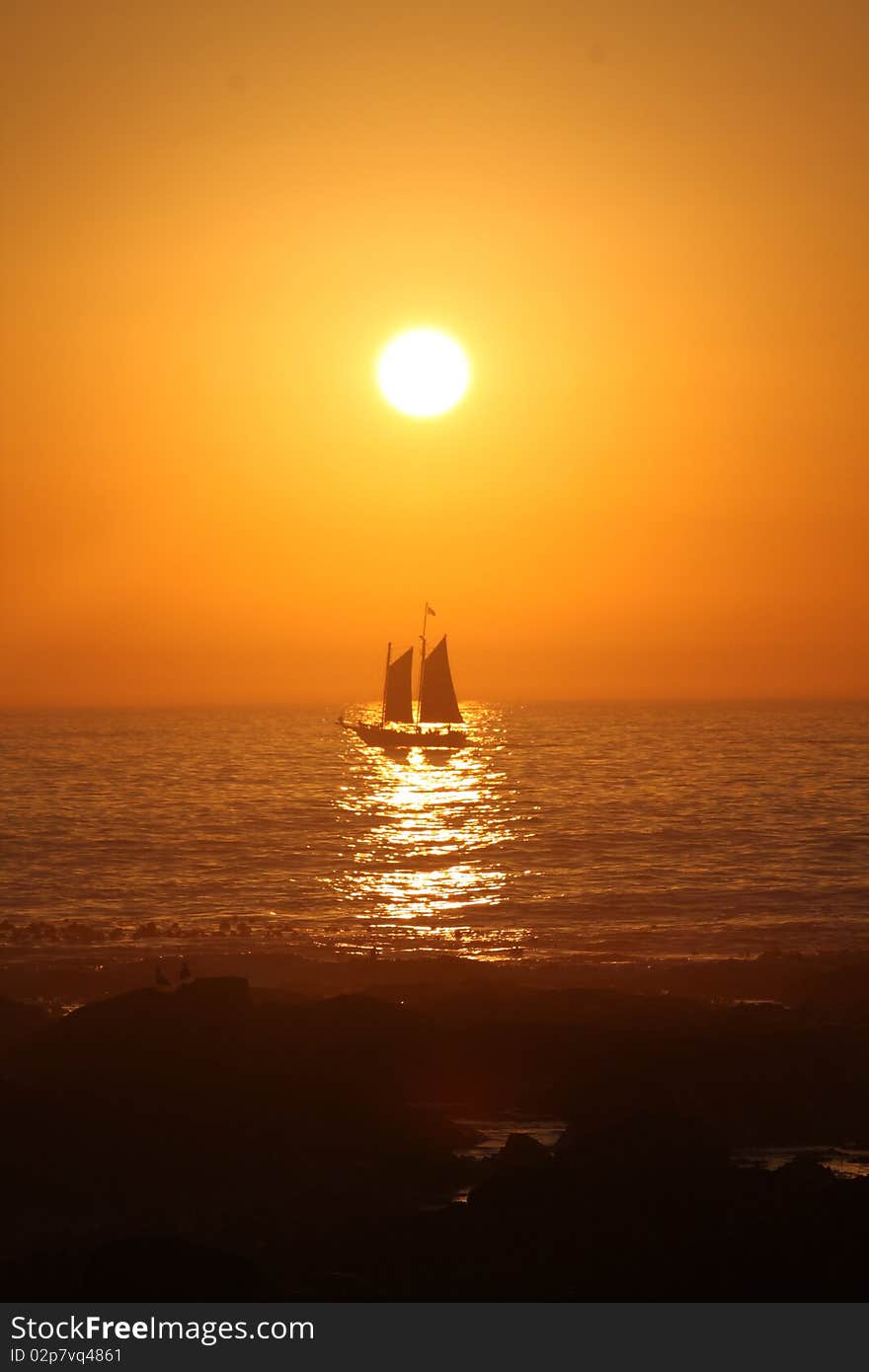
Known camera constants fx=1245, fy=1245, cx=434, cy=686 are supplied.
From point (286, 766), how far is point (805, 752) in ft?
202

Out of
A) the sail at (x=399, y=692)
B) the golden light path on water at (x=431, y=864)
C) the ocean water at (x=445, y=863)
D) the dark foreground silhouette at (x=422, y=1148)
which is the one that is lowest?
the golden light path on water at (x=431, y=864)

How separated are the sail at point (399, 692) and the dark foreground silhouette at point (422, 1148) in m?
141

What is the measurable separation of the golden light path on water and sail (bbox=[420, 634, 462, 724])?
38.8 meters

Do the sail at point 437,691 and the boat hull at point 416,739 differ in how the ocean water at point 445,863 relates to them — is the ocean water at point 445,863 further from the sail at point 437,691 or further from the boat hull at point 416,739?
the boat hull at point 416,739

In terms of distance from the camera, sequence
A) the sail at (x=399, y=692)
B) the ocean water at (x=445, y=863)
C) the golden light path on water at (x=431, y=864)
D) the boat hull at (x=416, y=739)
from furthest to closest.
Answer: the boat hull at (x=416, y=739) → the sail at (x=399, y=692) → the golden light path on water at (x=431, y=864) → the ocean water at (x=445, y=863)

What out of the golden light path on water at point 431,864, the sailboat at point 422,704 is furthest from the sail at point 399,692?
the golden light path on water at point 431,864

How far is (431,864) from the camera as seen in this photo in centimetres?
5978

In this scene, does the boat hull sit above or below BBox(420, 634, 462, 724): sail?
below

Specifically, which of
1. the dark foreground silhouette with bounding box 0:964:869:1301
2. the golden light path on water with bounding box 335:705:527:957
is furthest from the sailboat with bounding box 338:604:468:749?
the dark foreground silhouette with bounding box 0:964:869:1301

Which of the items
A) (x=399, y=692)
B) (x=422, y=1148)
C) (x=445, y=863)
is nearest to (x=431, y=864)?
(x=445, y=863)

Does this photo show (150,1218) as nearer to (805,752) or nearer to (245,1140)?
(245,1140)

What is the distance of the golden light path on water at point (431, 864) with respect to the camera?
41.0m

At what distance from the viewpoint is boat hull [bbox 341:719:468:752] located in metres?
176

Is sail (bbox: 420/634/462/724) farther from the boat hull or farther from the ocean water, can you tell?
the ocean water
